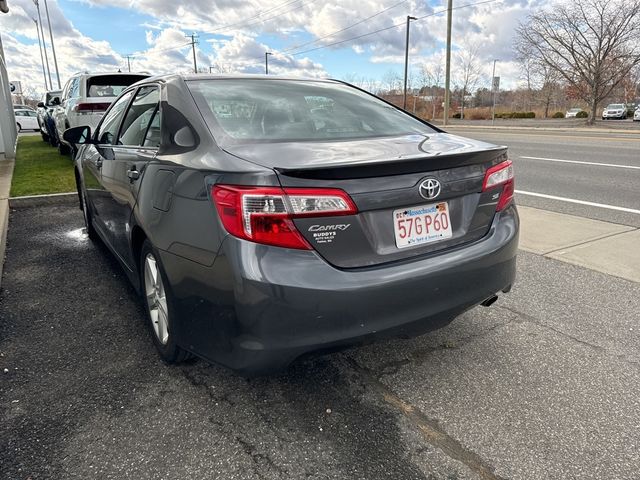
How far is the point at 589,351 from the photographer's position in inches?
116

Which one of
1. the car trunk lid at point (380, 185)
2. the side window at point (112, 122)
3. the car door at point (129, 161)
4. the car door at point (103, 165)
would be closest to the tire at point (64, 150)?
the car door at point (103, 165)

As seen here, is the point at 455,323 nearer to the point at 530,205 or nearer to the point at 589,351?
the point at 589,351

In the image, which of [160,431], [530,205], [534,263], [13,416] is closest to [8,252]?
[13,416]

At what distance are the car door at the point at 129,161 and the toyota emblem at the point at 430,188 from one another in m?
1.46

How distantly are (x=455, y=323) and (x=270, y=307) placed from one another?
1.75 metres

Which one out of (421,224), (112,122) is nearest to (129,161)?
(112,122)

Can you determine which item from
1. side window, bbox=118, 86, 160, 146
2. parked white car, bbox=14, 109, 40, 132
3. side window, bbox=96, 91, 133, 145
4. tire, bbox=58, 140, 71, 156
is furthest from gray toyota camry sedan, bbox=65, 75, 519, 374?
parked white car, bbox=14, 109, 40, 132

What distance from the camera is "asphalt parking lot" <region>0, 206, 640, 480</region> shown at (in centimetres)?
→ 207

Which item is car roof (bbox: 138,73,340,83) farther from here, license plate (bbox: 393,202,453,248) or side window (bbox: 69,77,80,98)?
side window (bbox: 69,77,80,98)

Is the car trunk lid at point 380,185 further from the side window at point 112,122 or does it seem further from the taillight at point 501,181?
the side window at point 112,122

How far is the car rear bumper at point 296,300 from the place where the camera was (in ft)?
6.43

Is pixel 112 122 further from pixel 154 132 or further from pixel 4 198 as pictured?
pixel 4 198

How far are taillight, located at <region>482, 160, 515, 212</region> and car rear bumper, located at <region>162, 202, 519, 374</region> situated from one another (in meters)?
0.38

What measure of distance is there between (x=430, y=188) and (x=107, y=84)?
31.7 ft
